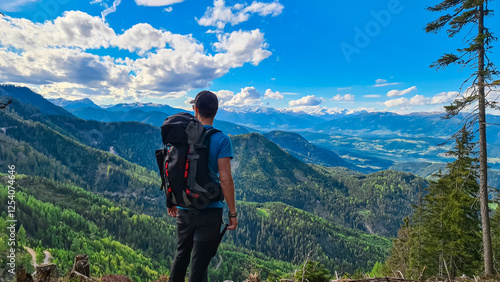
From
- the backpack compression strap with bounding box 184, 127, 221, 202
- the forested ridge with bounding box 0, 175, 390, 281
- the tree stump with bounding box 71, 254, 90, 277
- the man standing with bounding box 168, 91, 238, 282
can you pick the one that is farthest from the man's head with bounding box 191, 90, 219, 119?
the forested ridge with bounding box 0, 175, 390, 281

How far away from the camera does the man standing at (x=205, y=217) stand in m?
4.43

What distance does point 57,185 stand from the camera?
150m

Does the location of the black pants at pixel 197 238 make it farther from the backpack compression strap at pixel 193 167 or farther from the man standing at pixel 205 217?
the backpack compression strap at pixel 193 167

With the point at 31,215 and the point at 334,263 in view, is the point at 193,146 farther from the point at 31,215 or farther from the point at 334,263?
the point at 334,263

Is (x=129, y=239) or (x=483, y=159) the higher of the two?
(x=483, y=159)

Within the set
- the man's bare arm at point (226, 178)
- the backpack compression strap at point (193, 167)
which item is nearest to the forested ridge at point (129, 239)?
the backpack compression strap at point (193, 167)

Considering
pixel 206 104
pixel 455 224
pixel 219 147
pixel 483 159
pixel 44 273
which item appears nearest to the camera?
pixel 219 147

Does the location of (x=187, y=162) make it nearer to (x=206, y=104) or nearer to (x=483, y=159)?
(x=206, y=104)

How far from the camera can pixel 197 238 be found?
4.49 metres

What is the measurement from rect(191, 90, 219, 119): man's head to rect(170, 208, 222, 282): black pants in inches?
71.6

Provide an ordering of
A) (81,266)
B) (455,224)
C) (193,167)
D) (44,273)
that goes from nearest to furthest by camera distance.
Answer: (193,167)
(44,273)
(81,266)
(455,224)

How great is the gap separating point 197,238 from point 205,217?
410mm

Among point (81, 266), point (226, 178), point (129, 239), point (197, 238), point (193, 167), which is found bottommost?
point (129, 239)

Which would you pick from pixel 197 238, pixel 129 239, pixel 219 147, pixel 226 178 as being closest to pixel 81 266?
pixel 197 238
